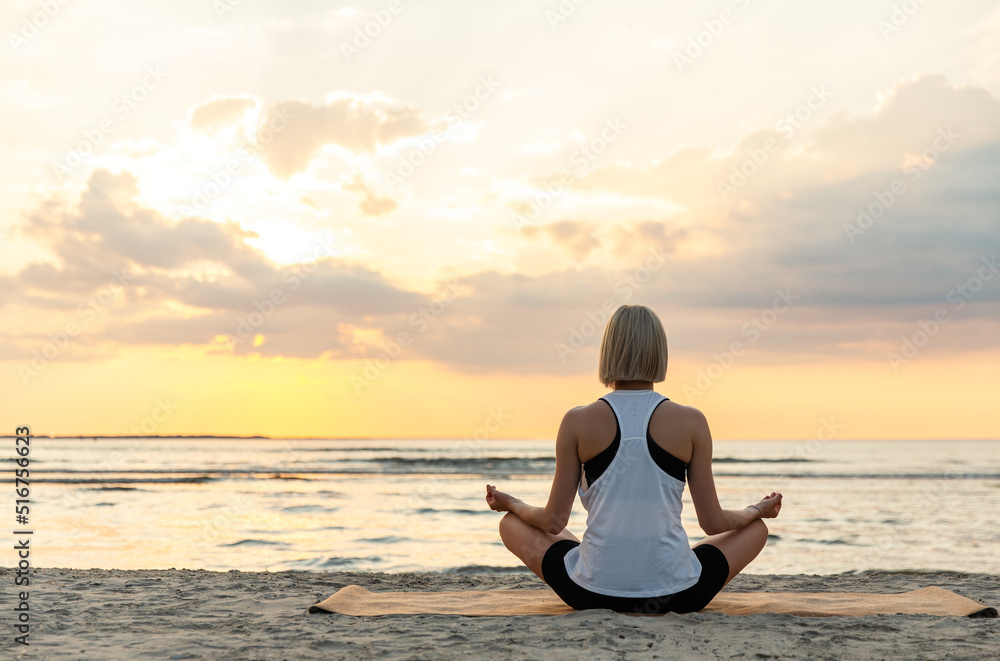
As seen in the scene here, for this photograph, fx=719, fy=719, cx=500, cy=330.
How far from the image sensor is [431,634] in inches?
147

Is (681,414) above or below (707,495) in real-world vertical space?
above

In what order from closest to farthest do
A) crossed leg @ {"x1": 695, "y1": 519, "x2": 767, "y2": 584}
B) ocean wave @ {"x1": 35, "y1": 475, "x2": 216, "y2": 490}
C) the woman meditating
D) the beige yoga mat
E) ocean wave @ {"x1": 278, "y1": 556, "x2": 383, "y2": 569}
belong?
the woman meditating → crossed leg @ {"x1": 695, "y1": 519, "x2": 767, "y2": 584} → the beige yoga mat → ocean wave @ {"x1": 278, "y1": 556, "x2": 383, "y2": 569} → ocean wave @ {"x1": 35, "y1": 475, "x2": 216, "y2": 490}

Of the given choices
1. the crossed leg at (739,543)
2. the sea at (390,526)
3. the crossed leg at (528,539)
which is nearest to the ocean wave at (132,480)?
the sea at (390,526)

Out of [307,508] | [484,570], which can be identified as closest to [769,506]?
[484,570]

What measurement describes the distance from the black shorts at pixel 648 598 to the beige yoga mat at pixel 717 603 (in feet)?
0.75

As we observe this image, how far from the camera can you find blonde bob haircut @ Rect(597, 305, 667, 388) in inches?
136

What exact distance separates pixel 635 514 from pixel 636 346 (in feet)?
2.70

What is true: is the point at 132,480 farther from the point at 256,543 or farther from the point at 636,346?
the point at 636,346

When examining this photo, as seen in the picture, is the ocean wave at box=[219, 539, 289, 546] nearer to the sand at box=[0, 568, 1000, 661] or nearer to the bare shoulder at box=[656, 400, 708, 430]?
the sand at box=[0, 568, 1000, 661]

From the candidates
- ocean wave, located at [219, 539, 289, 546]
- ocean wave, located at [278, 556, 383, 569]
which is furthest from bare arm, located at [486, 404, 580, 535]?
ocean wave, located at [219, 539, 289, 546]

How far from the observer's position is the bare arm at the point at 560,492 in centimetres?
355

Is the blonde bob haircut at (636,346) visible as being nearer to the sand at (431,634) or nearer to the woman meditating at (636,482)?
the woman meditating at (636,482)

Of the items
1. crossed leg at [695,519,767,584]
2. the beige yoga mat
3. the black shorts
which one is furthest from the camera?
the beige yoga mat

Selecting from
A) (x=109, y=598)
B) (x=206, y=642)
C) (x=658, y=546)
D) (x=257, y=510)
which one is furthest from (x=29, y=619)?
(x=257, y=510)
